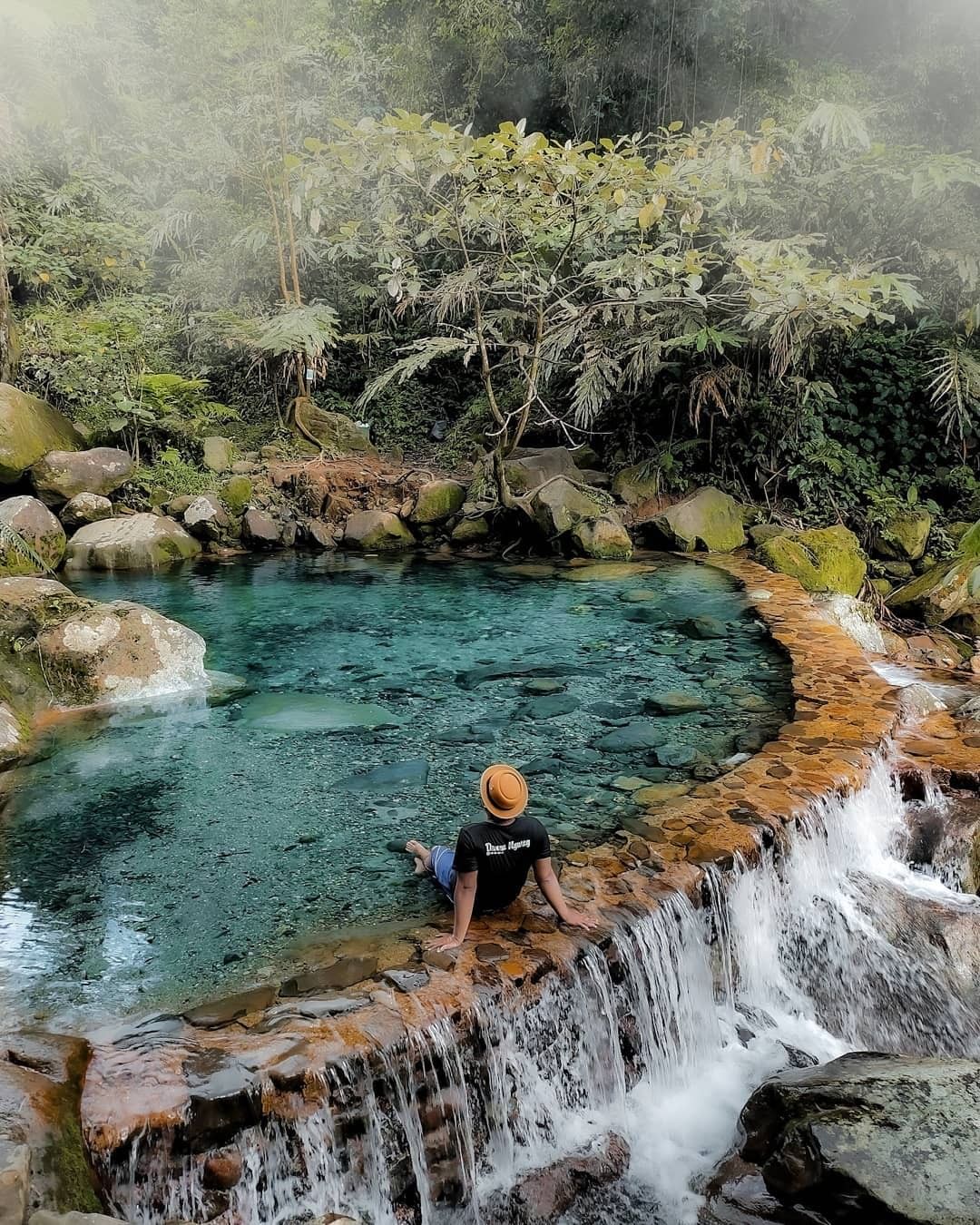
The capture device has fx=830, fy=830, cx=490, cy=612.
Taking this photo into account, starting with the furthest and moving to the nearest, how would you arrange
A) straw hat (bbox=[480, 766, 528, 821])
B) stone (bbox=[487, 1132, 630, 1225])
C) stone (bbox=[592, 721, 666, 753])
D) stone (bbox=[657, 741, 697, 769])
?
1. stone (bbox=[592, 721, 666, 753])
2. stone (bbox=[657, 741, 697, 769])
3. straw hat (bbox=[480, 766, 528, 821])
4. stone (bbox=[487, 1132, 630, 1225])

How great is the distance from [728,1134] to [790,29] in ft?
50.1

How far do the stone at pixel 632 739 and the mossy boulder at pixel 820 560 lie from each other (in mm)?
4367

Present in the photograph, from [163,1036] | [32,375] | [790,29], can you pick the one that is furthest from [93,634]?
[790,29]

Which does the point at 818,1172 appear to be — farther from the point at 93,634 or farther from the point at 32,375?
the point at 32,375

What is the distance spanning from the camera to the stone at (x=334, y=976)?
3.10 metres

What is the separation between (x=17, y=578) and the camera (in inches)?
258

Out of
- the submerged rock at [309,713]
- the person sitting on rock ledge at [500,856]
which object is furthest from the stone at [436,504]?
the person sitting on rock ledge at [500,856]

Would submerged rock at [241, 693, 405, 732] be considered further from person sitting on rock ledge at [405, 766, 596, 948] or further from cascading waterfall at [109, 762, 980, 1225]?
cascading waterfall at [109, 762, 980, 1225]

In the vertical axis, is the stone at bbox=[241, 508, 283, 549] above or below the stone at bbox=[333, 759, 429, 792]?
below

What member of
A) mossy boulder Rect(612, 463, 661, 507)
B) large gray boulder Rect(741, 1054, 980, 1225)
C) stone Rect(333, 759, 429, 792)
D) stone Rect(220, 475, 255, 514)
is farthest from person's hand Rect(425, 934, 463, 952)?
stone Rect(220, 475, 255, 514)

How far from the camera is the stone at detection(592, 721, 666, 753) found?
17.4 feet

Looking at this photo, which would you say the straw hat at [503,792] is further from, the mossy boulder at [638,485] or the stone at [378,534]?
the mossy boulder at [638,485]

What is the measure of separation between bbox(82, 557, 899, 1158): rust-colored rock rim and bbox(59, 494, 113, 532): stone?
9329 mm

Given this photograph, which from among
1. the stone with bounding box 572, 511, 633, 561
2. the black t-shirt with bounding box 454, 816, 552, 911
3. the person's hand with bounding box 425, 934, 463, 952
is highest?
the black t-shirt with bounding box 454, 816, 552, 911
